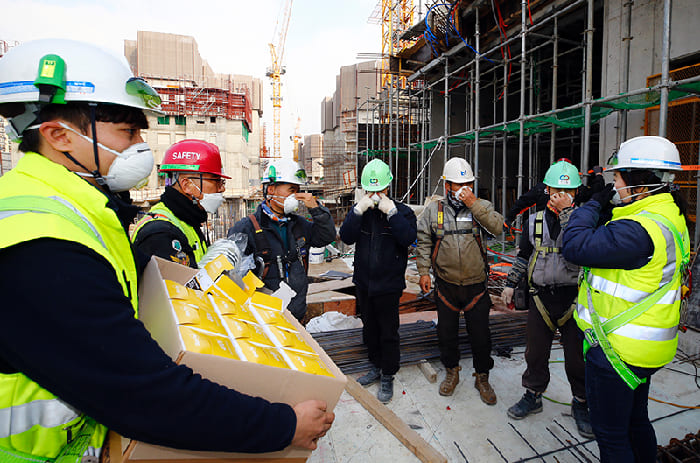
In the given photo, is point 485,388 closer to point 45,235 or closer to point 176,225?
point 176,225

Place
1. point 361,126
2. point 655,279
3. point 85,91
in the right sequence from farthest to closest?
point 361,126 < point 655,279 < point 85,91

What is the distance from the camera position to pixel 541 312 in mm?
3193

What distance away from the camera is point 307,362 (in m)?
1.19

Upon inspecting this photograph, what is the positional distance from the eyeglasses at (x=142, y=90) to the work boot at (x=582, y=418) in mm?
3488

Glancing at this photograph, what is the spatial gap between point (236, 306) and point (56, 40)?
3.19 ft

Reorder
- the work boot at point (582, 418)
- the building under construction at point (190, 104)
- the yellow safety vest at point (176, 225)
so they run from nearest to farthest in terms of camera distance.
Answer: the yellow safety vest at point (176, 225) → the work boot at point (582, 418) → the building under construction at point (190, 104)

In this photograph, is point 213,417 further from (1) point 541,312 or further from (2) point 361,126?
(2) point 361,126

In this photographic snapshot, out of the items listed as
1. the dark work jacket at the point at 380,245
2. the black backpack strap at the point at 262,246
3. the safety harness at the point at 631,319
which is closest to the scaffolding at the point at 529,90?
the safety harness at the point at 631,319

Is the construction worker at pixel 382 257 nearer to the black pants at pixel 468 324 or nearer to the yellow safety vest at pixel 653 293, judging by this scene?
the black pants at pixel 468 324

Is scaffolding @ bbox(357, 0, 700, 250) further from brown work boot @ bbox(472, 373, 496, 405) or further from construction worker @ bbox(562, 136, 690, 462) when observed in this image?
brown work boot @ bbox(472, 373, 496, 405)

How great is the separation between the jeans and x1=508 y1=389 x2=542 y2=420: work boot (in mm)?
995

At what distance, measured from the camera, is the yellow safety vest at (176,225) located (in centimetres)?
244

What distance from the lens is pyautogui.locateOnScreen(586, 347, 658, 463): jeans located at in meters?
2.04

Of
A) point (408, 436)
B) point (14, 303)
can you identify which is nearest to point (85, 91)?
point (14, 303)
